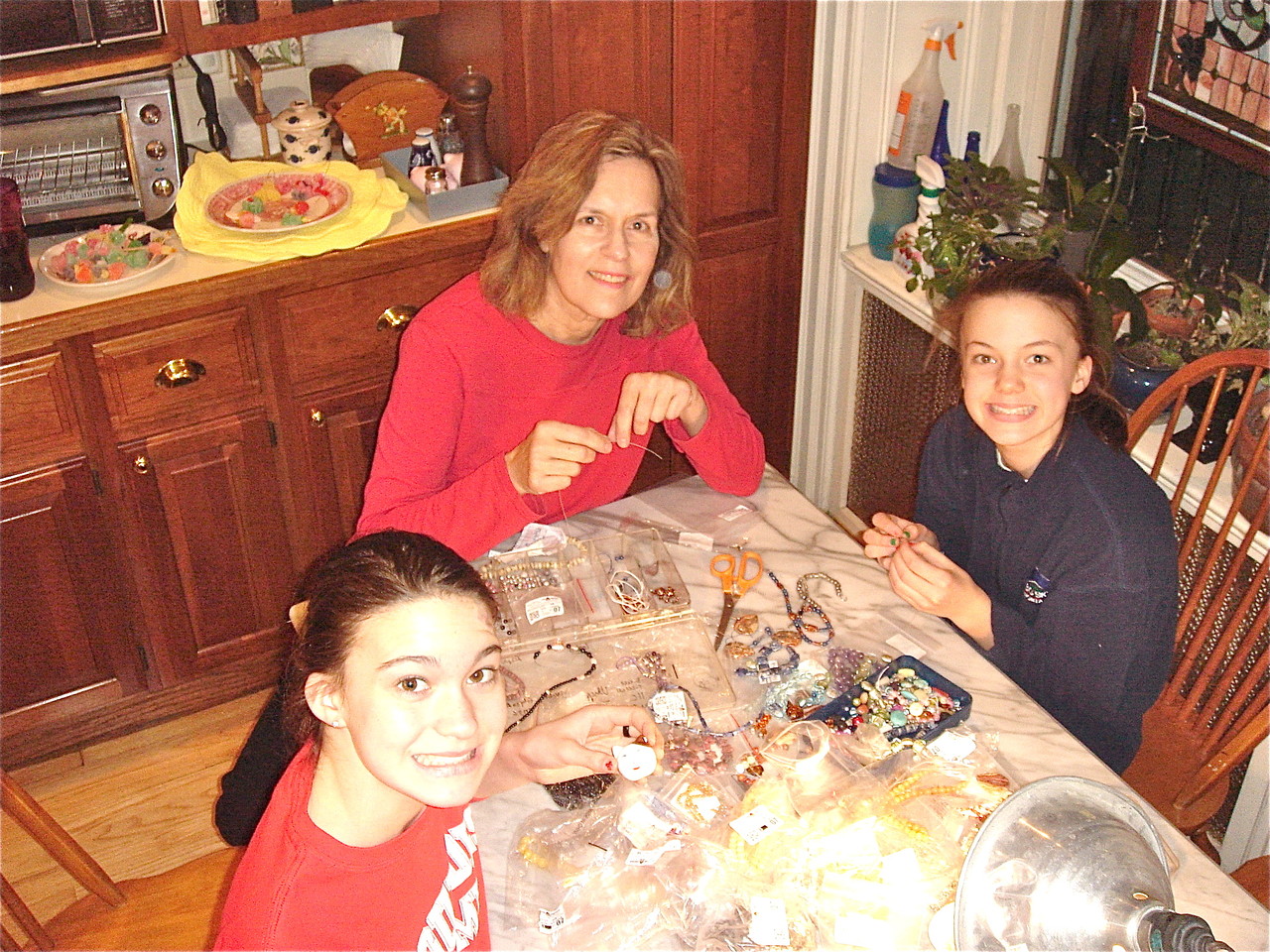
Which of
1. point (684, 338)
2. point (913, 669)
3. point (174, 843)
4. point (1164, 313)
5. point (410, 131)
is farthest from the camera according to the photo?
point (410, 131)

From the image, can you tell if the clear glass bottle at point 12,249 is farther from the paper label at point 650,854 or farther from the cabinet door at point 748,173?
the paper label at point 650,854

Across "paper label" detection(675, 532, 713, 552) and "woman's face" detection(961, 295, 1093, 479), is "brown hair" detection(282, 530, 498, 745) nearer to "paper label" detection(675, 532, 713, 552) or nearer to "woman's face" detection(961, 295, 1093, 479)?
"paper label" detection(675, 532, 713, 552)

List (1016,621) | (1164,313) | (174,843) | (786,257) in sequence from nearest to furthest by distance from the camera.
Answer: (1016,621)
(1164,313)
(174,843)
(786,257)

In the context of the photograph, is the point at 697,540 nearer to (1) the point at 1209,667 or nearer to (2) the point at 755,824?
(2) the point at 755,824

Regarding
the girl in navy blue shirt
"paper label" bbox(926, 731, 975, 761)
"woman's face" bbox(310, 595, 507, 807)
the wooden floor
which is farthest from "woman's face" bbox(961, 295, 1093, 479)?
the wooden floor

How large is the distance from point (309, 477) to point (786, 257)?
1203 mm

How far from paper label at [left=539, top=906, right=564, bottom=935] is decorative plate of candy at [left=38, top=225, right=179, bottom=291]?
1.52 meters

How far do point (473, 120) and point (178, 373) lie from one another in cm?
76

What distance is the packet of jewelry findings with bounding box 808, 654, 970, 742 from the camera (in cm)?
152

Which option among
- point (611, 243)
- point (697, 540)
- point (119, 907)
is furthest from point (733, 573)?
point (119, 907)

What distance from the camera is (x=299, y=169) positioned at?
8.65 ft

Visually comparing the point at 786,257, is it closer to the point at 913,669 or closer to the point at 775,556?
the point at 775,556

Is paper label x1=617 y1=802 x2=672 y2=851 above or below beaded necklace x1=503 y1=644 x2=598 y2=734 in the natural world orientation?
below

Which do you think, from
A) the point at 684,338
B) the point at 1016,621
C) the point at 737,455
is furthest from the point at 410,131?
the point at 1016,621
